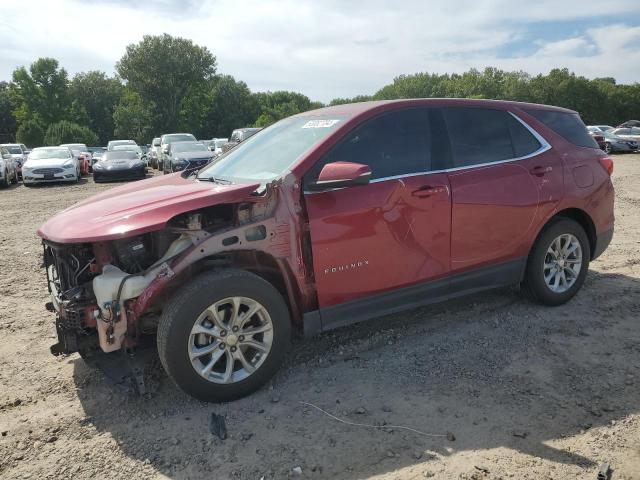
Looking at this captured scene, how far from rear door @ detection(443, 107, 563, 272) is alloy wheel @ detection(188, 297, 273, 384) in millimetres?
1633

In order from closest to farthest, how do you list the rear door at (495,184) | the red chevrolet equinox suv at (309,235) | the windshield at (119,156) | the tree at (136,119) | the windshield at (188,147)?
the red chevrolet equinox suv at (309,235), the rear door at (495,184), the windshield at (119,156), the windshield at (188,147), the tree at (136,119)

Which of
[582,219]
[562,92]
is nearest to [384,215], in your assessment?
[582,219]

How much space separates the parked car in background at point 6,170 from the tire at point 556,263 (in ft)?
61.8

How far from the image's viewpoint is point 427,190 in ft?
12.3

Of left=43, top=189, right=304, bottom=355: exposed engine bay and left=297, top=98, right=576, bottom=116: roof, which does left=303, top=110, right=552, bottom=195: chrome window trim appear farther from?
left=43, top=189, right=304, bottom=355: exposed engine bay

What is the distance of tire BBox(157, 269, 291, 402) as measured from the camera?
2.99 meters

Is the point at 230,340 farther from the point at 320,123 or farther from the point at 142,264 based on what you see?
the point at 320,123

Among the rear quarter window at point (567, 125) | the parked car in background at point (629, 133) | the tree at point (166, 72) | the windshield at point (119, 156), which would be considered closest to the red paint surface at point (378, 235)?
the rear quarter window at point (567, 125)

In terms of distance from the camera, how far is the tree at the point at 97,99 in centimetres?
6806

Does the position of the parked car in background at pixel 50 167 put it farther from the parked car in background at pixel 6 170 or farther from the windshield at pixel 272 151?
the windshield at pixel 272 151

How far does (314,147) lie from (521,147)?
197 centimetres

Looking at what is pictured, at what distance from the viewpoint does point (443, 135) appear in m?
4.00

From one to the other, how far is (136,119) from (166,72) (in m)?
6.32

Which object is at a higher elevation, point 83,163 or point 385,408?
point 83,163
